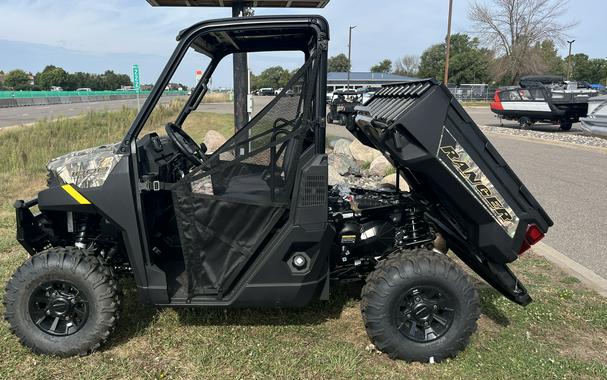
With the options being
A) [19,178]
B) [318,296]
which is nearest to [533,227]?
[318,296]

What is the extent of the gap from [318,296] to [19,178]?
329 inches

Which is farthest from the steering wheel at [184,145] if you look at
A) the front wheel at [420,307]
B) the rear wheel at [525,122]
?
the rear wheel at [525,122]

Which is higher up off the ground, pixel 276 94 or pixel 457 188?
pixel 276 94

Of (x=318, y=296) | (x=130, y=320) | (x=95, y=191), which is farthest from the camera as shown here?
(x=130, y=320)

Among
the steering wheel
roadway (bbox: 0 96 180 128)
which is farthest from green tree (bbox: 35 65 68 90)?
the steering wheel

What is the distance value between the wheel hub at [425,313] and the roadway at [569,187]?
1.68 metres

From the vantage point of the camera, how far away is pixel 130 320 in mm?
3641

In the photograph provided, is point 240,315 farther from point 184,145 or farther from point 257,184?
point 184,145

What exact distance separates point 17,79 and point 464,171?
286 feet

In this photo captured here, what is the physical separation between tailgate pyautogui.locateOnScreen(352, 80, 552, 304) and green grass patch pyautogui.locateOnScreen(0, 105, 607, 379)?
0.48m

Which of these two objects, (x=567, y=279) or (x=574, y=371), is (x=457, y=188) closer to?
(x=574, y=371)

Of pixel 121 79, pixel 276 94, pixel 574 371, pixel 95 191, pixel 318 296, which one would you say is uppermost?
pixel 121 79

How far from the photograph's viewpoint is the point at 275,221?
3043 millimetres

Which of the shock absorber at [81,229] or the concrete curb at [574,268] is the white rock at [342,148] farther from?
the shock absorber at [81,229]
